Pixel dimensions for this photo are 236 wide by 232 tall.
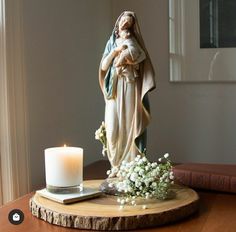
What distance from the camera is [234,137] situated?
140cm

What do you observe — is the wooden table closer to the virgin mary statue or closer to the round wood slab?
the round wood slab

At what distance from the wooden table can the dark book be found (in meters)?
0.02

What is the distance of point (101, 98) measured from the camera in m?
1.50

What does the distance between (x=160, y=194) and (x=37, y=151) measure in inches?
16.9

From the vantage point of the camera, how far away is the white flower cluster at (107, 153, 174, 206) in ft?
2.65

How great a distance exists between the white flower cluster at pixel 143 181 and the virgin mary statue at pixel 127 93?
0.29 feet

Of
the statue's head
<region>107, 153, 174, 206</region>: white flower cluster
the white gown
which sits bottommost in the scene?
<region>107, 153, 174, 206</region>: white flower cluster

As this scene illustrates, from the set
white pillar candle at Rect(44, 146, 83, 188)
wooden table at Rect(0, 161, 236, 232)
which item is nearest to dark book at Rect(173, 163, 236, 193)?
wooden table at Rect(0, 161, 236, 232)

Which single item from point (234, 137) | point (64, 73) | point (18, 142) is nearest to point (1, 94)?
point (18, 142)

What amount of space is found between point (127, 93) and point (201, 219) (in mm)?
283

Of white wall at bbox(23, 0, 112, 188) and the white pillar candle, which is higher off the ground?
white wall at bbox(23, 0, 112, 188)

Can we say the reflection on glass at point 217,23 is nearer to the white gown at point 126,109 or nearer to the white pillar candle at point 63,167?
the white gown at point 126,109

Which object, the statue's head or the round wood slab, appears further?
the statue's head

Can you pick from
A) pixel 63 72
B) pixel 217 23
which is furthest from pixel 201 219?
pixel 217 23
